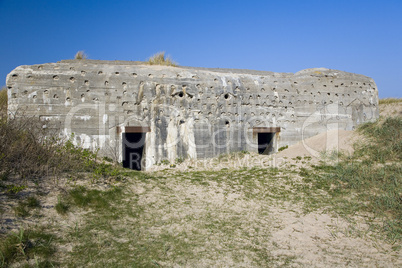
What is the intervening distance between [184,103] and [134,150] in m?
2.16

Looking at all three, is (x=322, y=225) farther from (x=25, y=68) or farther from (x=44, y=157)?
(x=25, y=68)

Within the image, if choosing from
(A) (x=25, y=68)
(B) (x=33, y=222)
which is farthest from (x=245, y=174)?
(A) (x=25, y=68)

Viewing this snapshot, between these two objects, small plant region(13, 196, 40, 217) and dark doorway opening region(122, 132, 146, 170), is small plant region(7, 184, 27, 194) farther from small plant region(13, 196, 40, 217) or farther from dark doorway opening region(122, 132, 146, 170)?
dark doorway opening region(122, 132, 146, 170)

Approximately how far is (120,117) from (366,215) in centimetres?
561

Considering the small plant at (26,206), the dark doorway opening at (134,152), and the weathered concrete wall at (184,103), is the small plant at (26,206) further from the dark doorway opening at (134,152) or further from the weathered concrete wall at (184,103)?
the dark doorway opening at (134,152)

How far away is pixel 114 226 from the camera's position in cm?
415

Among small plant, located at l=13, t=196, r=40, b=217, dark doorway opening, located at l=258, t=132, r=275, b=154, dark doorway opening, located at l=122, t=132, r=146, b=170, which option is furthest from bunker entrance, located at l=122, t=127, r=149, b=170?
dark doorway opening, located at l=258, t=132, r=275, b=154

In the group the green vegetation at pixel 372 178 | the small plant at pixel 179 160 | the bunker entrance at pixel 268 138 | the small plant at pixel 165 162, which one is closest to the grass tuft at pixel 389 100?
the green vegetation at pixel 372 178

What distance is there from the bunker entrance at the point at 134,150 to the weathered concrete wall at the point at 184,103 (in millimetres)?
176

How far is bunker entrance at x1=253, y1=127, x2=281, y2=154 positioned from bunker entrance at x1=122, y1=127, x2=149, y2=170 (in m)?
3.20

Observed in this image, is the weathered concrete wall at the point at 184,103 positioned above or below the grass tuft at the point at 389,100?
below

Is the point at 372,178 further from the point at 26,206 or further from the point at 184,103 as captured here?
the point at 26,206

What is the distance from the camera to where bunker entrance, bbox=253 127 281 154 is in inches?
343

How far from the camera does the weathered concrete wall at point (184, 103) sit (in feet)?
23.2
